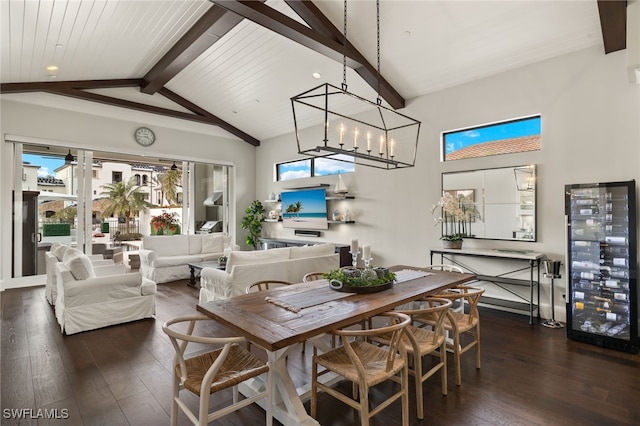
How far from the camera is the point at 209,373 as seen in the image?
66.2 inches

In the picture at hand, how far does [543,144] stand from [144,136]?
7375 millimetres

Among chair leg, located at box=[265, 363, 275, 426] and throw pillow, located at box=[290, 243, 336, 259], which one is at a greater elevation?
throw pillow, located at box=[290, 243, 336, 259]

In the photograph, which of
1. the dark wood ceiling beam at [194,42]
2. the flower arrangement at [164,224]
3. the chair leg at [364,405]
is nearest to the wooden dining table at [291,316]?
the chair leg at [364,405]

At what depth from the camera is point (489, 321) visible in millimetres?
4203

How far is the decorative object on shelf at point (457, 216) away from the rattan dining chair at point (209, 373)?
147 inches

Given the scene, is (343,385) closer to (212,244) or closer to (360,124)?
(360,124)

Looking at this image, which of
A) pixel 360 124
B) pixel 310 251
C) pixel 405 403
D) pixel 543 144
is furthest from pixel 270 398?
pixel 543 144

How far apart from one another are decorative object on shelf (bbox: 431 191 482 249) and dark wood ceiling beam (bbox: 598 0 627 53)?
235 cm

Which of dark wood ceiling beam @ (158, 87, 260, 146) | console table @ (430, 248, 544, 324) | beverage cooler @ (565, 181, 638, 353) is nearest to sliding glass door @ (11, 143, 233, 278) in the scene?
dark wood ceiling beam @ (158, 87, 260, 146)

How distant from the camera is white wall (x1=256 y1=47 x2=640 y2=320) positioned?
3842mm

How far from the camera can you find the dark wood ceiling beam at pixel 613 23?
3.20 metres

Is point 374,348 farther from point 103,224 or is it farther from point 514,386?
point 103,224

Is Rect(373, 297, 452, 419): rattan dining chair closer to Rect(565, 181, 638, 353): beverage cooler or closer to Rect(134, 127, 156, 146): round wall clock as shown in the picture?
Rect(565, 181, 638, 353): beverage cooler

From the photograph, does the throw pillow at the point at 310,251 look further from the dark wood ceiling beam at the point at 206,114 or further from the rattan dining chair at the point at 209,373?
the dark wood ceiling beam at the point at 206,114
